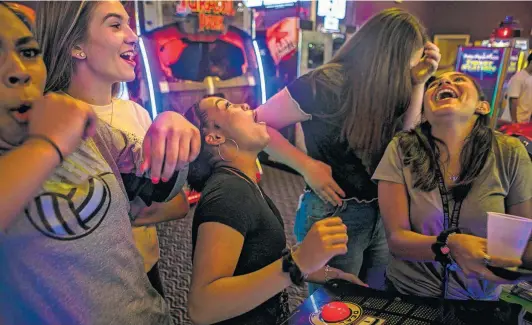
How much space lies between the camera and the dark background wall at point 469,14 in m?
8.00

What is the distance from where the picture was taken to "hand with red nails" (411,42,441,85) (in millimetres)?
1644

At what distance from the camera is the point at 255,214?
3.61ft

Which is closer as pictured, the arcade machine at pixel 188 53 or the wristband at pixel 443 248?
the wristband at pixel 443 248

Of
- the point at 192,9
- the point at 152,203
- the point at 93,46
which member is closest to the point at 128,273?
the point at 152,203

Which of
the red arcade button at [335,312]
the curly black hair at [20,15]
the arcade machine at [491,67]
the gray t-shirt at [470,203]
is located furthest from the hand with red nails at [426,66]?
the arcade machine at [491,67]

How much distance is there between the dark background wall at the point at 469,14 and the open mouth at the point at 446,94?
7.06m

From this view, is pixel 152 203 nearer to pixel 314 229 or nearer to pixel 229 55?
pixel 314 229

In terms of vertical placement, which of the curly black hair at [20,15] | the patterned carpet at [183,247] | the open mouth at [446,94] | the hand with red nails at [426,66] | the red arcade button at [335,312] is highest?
the curly black hair at [20,15]

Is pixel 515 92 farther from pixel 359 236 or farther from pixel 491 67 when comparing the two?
pixel 359 236

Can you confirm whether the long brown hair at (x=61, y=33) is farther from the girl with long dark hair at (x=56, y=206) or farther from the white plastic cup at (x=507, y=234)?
the white plastic cup at (x=507, y=234)

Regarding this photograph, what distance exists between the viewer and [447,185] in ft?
4.43

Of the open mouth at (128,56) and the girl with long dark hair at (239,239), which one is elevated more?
the open mouth at (128,56)

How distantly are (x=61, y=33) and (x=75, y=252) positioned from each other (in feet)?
1.53

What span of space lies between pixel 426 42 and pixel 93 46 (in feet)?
4.21
